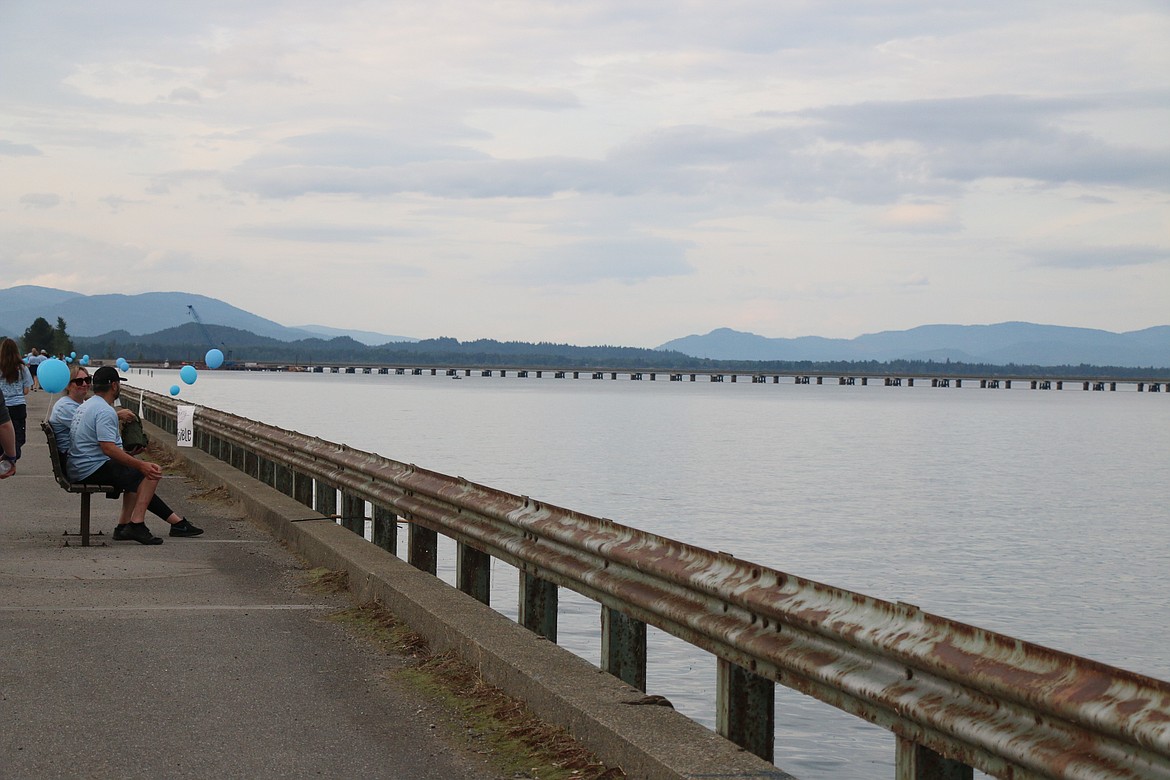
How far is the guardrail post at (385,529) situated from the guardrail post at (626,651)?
5237 millimetres

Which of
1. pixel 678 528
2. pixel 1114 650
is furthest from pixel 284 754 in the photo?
pixel 678 528

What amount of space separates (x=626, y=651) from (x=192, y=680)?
2235 mm

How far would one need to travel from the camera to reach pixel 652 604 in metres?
6.44

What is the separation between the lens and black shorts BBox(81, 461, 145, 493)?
1326 centimetres

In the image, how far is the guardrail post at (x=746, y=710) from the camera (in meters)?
5.84

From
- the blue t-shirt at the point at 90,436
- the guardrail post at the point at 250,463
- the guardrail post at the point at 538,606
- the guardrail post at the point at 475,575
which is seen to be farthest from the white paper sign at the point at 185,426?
the guardrail post at the point at 538,606

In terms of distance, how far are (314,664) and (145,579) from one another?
12.1 feet

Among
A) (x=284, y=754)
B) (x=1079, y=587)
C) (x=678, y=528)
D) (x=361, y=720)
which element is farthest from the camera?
(x=678, y=528)

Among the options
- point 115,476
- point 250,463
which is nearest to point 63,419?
point 115,476

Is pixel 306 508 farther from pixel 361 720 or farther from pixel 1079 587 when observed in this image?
pixel 1079 587

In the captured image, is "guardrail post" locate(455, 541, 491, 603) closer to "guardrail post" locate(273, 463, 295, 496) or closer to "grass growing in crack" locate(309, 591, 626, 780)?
"grass growing in crack" locate(309, 591, 626, 780)

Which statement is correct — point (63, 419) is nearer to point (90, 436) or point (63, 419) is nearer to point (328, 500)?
point (90, 436)

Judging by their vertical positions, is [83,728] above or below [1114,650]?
above

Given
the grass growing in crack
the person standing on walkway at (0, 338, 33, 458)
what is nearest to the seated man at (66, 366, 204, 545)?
the person standing on walkway at (0, 338, 33, 458)
